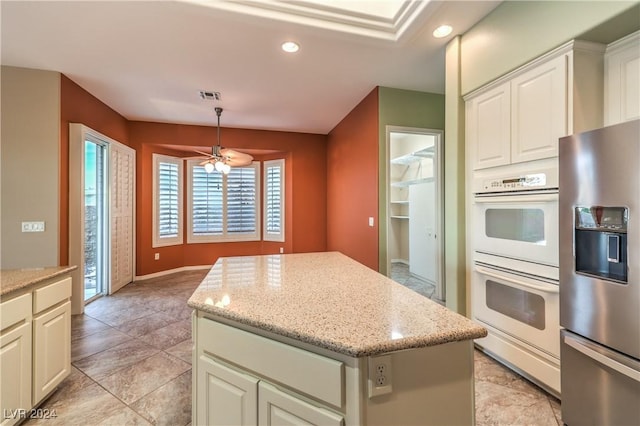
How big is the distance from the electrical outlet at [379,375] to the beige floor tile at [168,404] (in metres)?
1.46

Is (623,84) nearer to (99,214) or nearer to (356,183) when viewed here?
(356,183)

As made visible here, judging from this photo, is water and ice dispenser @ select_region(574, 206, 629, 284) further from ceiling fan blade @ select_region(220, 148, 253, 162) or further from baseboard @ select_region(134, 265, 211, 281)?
baseboard @ select_region(134, 265, 211, 281)

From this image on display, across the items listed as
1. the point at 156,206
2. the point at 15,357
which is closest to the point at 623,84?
the point at 15,357

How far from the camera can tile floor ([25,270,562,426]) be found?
1.77m

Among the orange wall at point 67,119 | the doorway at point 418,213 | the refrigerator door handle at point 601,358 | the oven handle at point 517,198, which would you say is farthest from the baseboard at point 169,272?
the refrigerator door handle at point 601,358

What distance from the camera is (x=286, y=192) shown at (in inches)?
225

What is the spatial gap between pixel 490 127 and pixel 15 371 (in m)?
3.46

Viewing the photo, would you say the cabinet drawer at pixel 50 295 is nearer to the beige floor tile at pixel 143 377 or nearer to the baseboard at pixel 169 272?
the beige floor tile at pixel 143 377

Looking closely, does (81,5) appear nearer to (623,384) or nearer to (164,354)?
(164,354)

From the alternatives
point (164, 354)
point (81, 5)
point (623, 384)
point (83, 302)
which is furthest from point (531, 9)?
point (83, 302)

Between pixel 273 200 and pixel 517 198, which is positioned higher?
pixel 273 200

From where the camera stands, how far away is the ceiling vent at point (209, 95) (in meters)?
3.66

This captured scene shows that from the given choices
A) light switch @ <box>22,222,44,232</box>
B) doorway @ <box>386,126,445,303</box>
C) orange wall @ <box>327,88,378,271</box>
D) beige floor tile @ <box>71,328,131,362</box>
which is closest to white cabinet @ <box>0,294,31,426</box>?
beige floor tile @ <box>71,328,131,362</box>

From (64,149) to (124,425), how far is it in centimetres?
299
